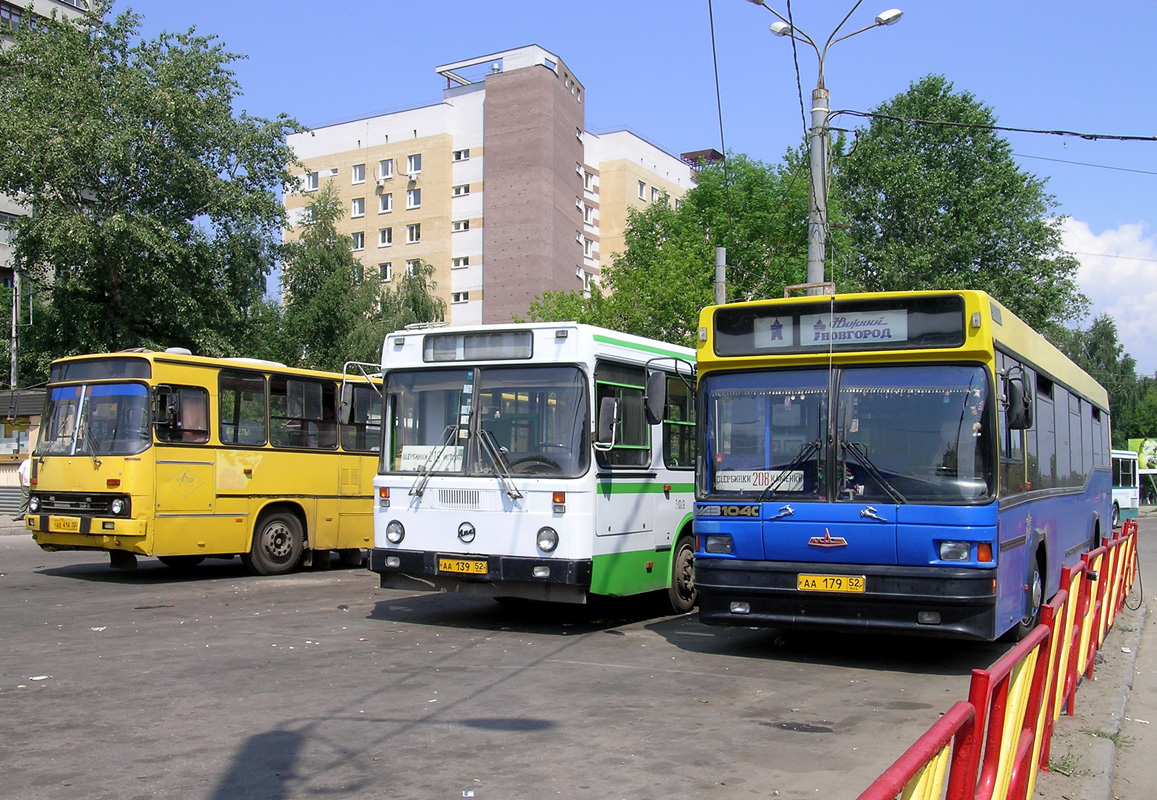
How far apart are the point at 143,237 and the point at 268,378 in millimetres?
16957

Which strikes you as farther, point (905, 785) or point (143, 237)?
point (143, 237)

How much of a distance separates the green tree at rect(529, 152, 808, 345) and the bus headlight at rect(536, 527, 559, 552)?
2300 centimetres

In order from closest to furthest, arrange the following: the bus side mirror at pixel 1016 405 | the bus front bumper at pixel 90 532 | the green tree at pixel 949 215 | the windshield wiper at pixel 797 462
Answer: the bus side mirror at pixel 1016 405, the windshield wiper at pixel 797 462, the bus front bumper at pixel 90 532, the green tree at pixel 949 215

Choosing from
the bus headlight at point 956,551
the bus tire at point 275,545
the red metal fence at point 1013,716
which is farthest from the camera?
the bus tire at point 275,545

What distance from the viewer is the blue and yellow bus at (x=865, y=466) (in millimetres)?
8133

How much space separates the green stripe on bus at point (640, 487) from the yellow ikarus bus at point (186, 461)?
147 inches

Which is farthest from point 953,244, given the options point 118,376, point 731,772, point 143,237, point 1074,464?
point 731,772

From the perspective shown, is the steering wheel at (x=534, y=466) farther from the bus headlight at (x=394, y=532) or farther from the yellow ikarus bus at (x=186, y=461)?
the yellow ikarus bus at (x=186, y=461)

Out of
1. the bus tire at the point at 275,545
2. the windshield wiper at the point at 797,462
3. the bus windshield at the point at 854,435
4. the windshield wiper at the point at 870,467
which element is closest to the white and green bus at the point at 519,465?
the bus windshield at the point at 854,435

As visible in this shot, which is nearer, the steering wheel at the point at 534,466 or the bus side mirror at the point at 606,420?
the bus side mirror at the point at 606,420

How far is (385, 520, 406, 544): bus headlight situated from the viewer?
35.6 ft

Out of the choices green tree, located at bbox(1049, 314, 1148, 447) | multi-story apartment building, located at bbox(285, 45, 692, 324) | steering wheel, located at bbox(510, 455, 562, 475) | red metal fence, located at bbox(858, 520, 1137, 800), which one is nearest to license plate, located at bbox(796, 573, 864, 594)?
red metal fence, located at bbox(858, 520, 1137, 800)

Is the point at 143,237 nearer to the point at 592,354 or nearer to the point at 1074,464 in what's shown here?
the point at 592,354

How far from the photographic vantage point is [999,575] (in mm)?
8195
